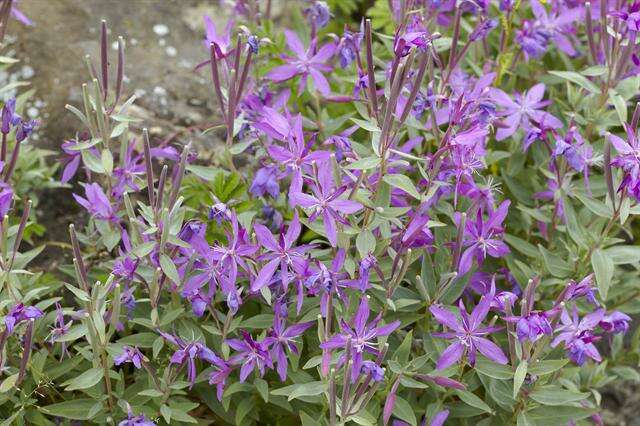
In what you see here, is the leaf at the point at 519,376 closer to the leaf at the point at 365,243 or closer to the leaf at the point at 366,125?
the leaf at the point at 365,243

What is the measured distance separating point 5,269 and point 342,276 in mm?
878

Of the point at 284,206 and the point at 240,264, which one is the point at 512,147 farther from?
the point at 240,264

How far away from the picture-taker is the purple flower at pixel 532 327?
6.56 ft

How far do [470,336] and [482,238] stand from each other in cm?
31

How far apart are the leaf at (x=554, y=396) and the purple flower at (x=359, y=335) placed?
1.47 feet

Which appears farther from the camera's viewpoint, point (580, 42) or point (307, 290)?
point (580, 42)

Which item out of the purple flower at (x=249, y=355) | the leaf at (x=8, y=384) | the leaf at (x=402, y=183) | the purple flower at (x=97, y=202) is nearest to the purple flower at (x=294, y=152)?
the leaf at (x=402, y=183)

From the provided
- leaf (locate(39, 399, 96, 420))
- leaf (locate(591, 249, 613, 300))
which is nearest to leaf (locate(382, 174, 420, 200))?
leaf (locate(591, 249, 613, 300))

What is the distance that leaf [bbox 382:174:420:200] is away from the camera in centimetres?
212

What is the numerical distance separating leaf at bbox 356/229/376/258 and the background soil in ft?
4.06

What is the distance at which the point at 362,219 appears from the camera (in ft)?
7.53

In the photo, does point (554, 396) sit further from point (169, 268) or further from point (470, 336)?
point (169, 268)

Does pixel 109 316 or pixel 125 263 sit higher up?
pixel 125 263

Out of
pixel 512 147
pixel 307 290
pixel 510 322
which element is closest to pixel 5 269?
pixel 307 290
